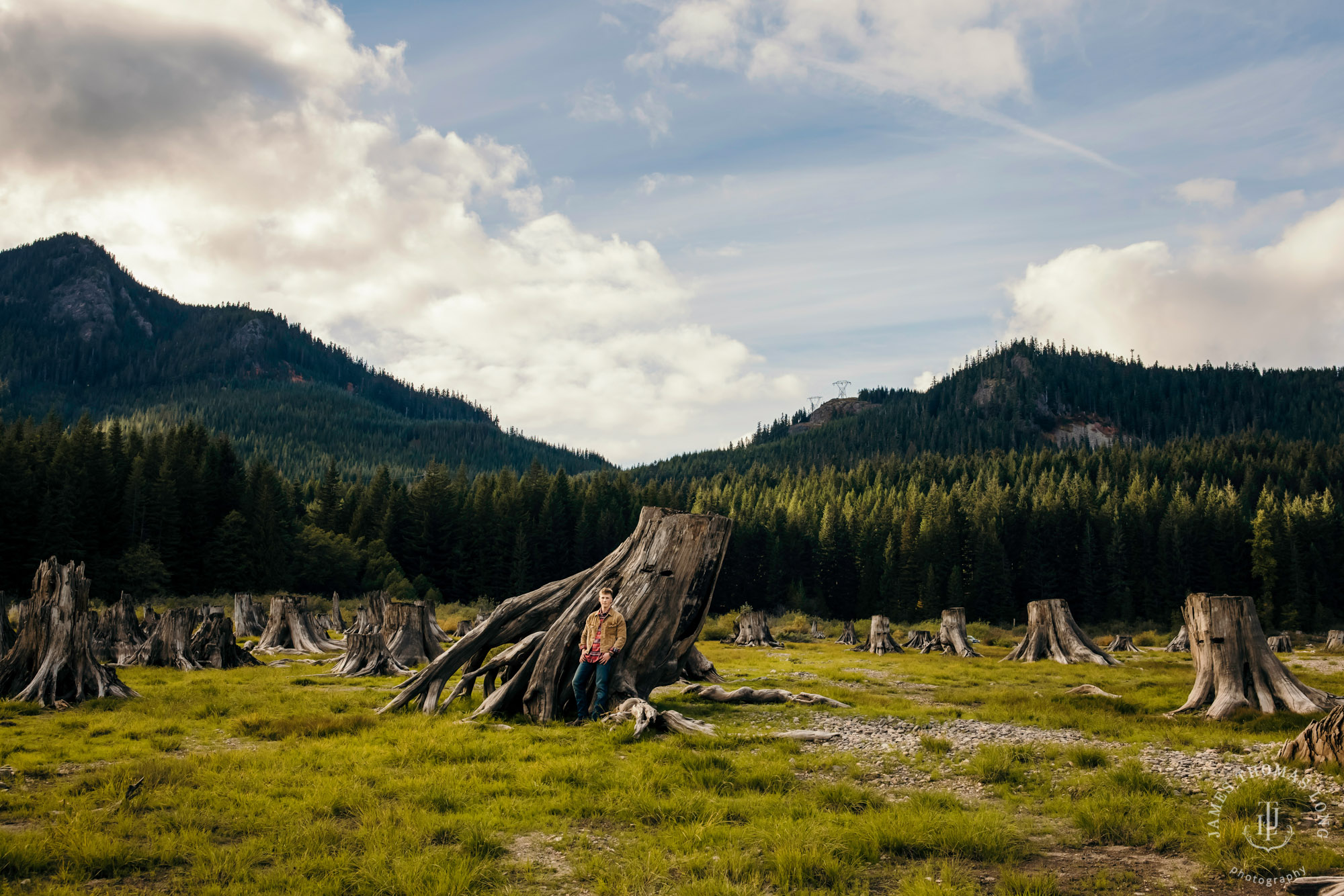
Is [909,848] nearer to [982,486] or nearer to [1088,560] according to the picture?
[1088,560]

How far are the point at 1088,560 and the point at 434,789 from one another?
295 feet

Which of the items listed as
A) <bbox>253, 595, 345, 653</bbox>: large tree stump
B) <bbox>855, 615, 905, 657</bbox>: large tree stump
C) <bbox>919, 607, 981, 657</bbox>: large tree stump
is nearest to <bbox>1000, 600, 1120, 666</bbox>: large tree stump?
<bbox>919, 607, 981, 657</bbox>: large tree stump

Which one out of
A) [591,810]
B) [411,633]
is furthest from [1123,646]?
[591,810]

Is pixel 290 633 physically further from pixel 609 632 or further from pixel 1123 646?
pixel 1123 646

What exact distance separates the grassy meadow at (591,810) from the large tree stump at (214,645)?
8.77m

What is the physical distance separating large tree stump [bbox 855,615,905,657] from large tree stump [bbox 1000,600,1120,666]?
696 cm

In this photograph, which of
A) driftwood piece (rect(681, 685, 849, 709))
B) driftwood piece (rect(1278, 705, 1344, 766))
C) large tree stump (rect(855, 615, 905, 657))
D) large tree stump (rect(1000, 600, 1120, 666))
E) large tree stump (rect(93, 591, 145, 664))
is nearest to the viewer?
driftwood piece (rect(1278, 705, 1344, 766))

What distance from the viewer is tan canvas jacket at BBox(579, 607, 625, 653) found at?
1281 cm

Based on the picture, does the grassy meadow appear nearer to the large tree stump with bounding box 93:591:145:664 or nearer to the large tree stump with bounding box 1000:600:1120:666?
the large tree stump with bounding box 93:591:145:664

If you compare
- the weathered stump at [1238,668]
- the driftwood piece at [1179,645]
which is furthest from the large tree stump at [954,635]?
the weathered stump at [1238,668]

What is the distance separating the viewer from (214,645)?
22.2 meters

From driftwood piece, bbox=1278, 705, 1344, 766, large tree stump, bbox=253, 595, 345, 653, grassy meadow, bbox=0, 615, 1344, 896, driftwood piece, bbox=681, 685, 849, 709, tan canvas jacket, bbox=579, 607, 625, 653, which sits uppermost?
tan canvas jacket, bbox=579, 607, 625, 653

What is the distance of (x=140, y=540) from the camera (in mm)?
60438

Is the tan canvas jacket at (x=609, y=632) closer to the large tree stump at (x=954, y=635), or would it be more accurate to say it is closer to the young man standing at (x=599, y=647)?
the young man standing at (x=599, y=647)
